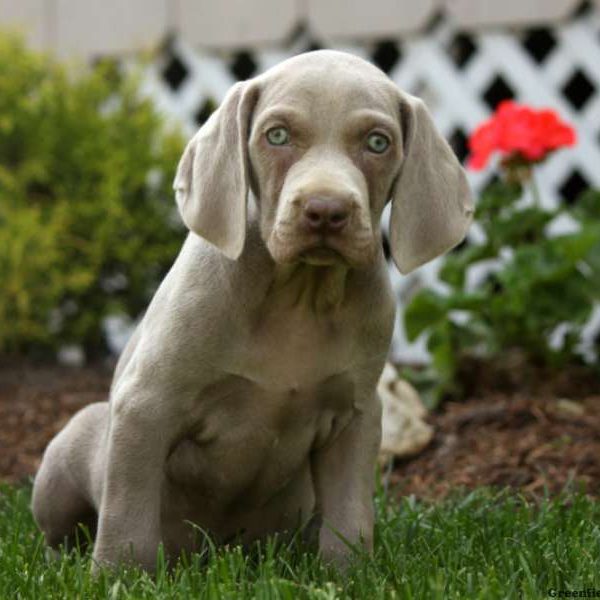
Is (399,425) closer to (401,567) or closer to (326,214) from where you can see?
(401,567)

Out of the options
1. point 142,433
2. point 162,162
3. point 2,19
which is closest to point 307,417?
point 142,433

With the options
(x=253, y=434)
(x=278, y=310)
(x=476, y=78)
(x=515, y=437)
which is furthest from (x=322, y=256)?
(x=476, y=78)

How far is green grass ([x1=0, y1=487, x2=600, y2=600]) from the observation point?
2.95 metres

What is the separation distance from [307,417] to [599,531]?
873 millimetres

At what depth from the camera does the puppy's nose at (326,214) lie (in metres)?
2.99

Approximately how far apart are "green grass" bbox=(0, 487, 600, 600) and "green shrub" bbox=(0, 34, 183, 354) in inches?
134

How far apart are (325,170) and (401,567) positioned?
1.00 meters

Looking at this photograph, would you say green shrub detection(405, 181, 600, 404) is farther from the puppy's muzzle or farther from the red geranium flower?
the puppy's muzzle

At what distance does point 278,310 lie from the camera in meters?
3.36

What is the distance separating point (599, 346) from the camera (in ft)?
21.0

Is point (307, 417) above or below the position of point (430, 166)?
below

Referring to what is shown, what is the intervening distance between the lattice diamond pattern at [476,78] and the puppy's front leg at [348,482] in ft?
11.8

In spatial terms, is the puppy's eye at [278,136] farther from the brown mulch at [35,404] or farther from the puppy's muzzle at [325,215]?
the brown mulch at [35,404]

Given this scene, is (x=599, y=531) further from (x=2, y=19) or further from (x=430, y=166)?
(x=2, y=19)
